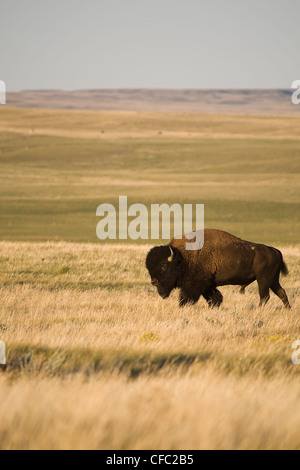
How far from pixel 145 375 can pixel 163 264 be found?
16.0 feet

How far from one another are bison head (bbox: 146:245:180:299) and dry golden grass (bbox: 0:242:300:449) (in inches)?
19.7

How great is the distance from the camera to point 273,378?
278 inches

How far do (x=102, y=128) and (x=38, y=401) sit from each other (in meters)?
110

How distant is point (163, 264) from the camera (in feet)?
38.7

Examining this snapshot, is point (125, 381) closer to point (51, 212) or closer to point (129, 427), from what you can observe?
point (129, 427)

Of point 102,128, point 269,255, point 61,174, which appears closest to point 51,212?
point 61,174

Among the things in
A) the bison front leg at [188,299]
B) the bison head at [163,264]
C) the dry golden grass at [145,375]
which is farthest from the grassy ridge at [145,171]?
the dry golden grass at [145,375]

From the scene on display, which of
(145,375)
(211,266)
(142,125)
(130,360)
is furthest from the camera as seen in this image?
(142,125)

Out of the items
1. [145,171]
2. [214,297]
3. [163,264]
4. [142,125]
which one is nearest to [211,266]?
[214,297]

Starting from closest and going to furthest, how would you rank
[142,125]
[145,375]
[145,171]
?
[145,375] → [145,171] → [142,125]

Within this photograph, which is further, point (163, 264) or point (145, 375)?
point (163, 264)

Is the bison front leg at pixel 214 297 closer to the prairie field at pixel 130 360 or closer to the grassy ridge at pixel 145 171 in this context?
the prairie field at pixel 130 360

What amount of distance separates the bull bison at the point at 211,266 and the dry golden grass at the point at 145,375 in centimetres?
40

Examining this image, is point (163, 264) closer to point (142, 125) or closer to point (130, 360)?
point (130, 360)
